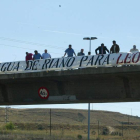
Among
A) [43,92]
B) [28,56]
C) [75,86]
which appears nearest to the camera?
Result: [75,86]

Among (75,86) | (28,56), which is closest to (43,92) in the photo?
(75,86)

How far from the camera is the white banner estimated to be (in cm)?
2564

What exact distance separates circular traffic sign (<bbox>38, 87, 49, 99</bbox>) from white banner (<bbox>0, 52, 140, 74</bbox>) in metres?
1.83

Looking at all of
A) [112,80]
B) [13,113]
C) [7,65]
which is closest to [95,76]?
[112,80]

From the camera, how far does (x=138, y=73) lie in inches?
1003

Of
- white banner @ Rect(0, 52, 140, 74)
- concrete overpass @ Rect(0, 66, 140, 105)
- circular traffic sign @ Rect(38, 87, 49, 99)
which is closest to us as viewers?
white banner @ Rect(0, 52, 140, 74)

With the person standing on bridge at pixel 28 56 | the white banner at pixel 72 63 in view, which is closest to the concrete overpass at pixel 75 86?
the white banner at pixel 72 63

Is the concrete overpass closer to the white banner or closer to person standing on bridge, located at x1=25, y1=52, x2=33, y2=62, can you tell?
the white banner

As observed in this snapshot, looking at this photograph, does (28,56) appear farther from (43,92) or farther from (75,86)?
(75,86)

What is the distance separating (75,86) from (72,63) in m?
2.08

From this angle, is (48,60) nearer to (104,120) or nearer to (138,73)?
(138,73)

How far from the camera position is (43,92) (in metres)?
30.7

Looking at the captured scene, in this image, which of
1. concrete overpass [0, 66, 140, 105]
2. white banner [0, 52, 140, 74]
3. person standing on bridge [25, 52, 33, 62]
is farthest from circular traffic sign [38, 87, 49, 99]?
person standing on bridge [25, 52, 33, 62]

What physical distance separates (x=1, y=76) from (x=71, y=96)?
5.29m
